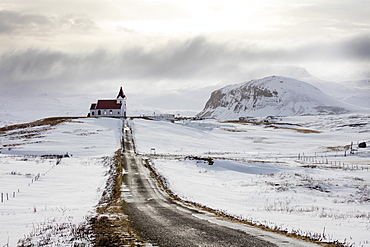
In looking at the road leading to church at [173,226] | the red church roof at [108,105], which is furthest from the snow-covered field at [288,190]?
the red church roof at [108,105]

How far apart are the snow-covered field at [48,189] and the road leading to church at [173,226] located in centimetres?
279

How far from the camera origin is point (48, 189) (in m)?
23.3

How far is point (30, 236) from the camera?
11062 millimetres

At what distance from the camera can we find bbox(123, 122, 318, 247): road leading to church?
435 inches

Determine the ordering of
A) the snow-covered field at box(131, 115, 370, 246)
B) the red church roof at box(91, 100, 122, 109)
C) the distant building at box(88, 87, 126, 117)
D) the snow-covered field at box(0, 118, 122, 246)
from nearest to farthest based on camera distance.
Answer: the snow-covered field at box(0, 118, 122, 246)
the snow-covered field at box(131, 115, 370, 246)
the distant building at box(88, 87, 126, 117)
the red church roof at box(91, 100, 122, 109)

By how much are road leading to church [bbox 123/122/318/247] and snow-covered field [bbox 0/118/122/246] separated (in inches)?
110

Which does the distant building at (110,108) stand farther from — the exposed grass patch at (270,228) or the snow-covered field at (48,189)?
the exposed grass patch at (270,228)

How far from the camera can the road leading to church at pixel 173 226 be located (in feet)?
36.2

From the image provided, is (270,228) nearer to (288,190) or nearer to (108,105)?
(288,190)

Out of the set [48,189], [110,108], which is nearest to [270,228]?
[48,189]

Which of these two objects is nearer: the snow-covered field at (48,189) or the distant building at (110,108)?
the snow-covered field at (48,189)

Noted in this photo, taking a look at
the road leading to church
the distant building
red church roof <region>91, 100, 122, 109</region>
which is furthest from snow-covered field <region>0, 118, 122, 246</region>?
red church roof <region>91, 100, 122, 109</region>

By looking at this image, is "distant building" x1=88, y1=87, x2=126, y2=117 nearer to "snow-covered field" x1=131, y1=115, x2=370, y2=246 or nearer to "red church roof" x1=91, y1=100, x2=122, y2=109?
"red church roof" x1=91, y1=100, x2=122, y2=109

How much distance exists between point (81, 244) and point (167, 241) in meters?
3.02
